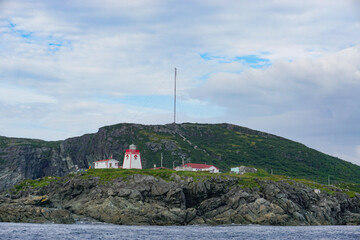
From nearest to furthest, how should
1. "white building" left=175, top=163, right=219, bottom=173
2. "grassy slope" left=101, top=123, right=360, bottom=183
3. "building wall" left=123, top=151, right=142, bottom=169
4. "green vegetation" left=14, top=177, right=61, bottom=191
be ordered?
"green vegetation" left=14, top=177, right=61, bottom=191 < "building wall" left=123, top=151, right=142, bottom=169 < "white building" left=175, top=163, right=219, bottom=173 < "grassy slope" left=101, top=123, right=360, bottom=183

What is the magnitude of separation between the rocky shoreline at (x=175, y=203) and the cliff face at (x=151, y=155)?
218 ft

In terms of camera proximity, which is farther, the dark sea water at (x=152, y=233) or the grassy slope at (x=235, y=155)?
the grassy slope at (x=235, y=155)

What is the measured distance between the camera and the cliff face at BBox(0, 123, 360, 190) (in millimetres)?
162000

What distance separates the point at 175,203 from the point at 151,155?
3373 inches

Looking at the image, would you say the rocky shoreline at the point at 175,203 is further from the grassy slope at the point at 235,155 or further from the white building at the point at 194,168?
the grassy slope at the point at 235,155

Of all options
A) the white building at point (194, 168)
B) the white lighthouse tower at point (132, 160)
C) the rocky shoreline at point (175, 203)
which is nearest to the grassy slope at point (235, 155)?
the white building at point (194, 168)

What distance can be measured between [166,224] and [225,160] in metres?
103

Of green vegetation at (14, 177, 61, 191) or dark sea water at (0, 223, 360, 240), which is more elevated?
green vegetation at (14, 177, 61, 191)

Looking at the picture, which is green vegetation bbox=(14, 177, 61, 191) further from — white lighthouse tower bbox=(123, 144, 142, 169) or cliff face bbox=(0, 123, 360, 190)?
cliff face bbox=(0, 123, 360, 190)

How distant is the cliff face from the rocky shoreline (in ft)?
218

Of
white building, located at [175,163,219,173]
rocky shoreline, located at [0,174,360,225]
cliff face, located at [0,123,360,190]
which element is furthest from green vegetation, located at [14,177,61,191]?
cliff face, located at [0,123,360,190]

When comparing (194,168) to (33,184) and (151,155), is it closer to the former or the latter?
(151,155)

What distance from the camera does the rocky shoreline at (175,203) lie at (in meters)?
73.0

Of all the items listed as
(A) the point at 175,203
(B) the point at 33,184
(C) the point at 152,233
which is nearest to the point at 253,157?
(B) the point at 33,184
